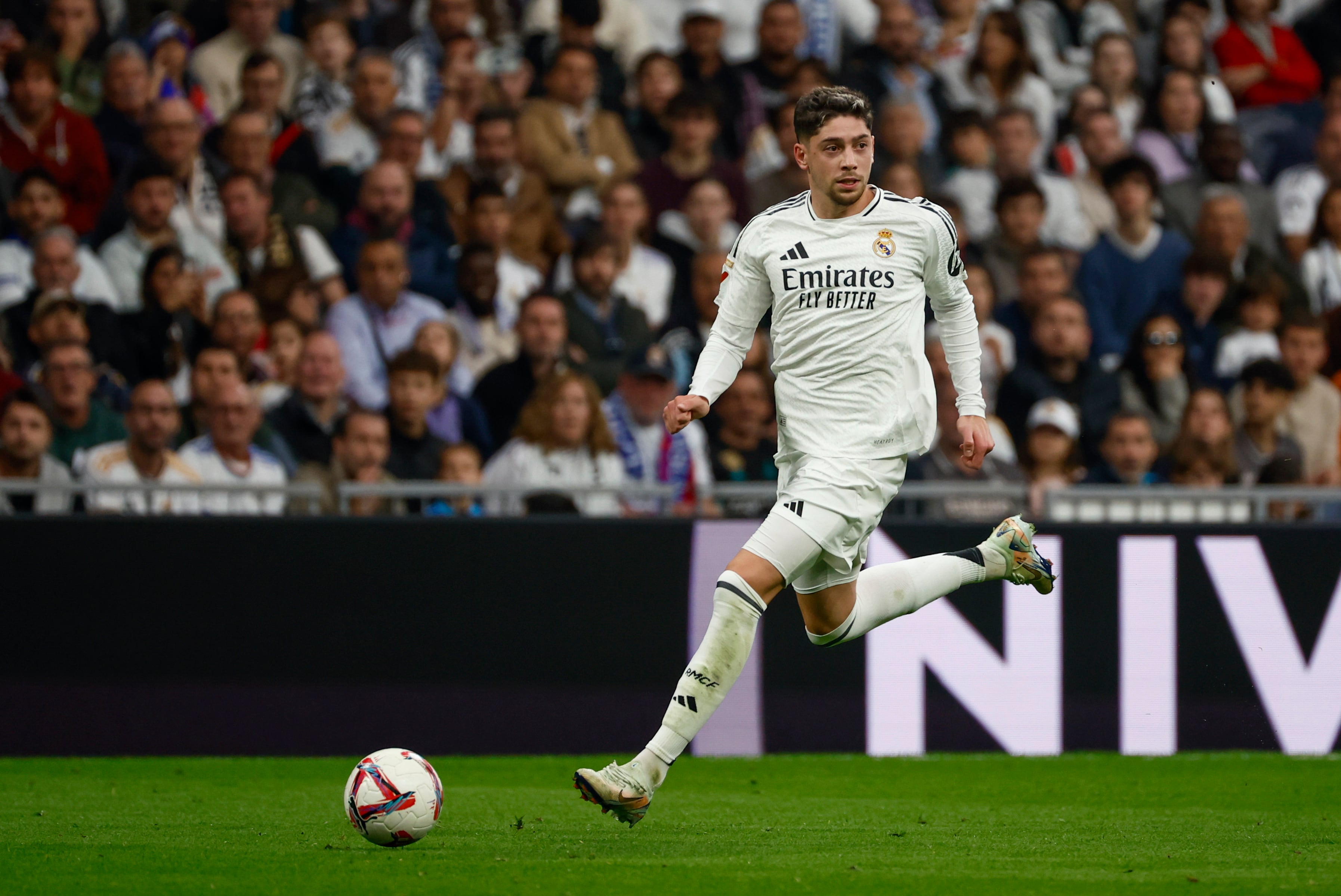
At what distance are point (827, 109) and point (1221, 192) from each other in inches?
309

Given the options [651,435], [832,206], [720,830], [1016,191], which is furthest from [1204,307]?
[720,830]

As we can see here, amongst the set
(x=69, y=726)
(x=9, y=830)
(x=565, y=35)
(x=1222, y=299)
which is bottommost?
(x=69, y=726)

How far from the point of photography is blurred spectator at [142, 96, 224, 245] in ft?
38.3

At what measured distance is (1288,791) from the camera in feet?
25.9

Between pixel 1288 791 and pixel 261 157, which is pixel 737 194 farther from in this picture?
pixel 1288 791

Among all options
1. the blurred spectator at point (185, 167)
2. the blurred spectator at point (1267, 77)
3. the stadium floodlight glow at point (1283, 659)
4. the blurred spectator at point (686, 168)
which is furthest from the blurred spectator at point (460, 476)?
the blurred spectator at point (1267, 77)

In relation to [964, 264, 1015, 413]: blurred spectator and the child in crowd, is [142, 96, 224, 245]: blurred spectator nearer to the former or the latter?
[964, 264, 1015, 413]: blurred spectator

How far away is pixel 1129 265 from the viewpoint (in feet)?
41.8

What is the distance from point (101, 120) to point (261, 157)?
1.15 meters

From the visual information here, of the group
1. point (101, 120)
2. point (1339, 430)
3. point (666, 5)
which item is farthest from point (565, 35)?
point (1339, 430)

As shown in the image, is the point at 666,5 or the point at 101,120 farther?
the point at 666,5

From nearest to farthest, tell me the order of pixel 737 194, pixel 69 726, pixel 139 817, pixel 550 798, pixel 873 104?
pixel 139 817 < pixel 550 798 < pixel 69 726 < pixel 737 194 < pixel 873 104

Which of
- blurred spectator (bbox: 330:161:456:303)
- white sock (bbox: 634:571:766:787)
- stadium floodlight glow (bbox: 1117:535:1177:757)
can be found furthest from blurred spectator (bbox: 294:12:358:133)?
white sock (bbox: 634:571:766:787)

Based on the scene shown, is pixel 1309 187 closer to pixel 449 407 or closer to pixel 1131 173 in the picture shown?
pixel 1131 173
